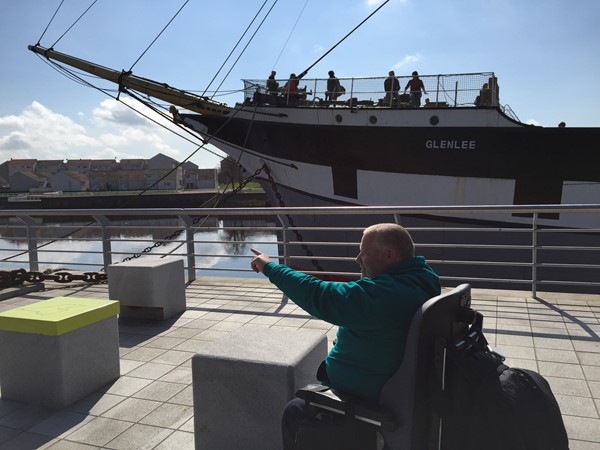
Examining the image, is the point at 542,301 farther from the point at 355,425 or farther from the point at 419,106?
the point at 419,106

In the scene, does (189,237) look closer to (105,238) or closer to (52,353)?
(105,238)

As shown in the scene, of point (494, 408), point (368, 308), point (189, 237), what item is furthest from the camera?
point (189, 237)

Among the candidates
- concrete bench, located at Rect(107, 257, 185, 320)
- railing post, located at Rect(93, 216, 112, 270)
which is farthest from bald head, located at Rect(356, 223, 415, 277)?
railing post, located at Rect(93, 216, 112, 270)

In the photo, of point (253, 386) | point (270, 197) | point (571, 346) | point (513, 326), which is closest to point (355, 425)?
point (253, 386)

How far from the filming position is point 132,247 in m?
30.7

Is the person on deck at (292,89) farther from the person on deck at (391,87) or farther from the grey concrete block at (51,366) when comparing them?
the grey concrete block at (51,366)

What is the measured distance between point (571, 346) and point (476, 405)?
10.2 feet

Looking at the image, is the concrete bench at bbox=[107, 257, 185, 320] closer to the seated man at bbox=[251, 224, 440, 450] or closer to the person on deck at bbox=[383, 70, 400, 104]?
the seated man at bbox=[251, 224, 440, 450]

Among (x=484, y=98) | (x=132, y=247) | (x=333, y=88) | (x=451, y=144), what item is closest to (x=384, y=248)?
(x=451, y=144)

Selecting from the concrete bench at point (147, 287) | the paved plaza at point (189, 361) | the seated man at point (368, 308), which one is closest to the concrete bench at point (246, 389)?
the paved plaza at point (189, 361)

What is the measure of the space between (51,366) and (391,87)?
1210 cm

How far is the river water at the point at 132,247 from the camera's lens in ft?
21.6

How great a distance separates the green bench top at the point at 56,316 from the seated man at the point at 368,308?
206 centimetres

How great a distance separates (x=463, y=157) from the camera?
13.3 meters
